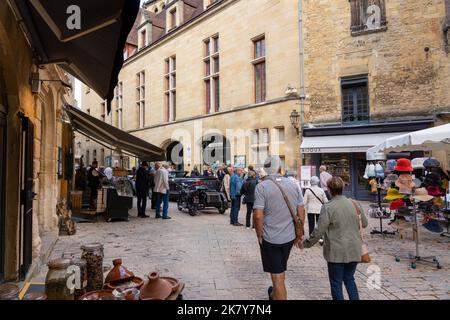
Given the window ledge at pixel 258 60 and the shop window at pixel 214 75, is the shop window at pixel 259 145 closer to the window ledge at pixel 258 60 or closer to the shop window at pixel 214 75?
the window ledge at pixel 258 60

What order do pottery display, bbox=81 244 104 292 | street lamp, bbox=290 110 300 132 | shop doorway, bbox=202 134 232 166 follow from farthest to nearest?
1. shop doorway, bbox=202 134 232 166
2. street lamp, bbox=290 110 300 132
3. pottery display, bbox=81 244 104 292

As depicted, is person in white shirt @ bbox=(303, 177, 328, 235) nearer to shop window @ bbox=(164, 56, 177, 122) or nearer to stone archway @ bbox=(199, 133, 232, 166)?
stone archway @ bbox=(199, 133, 232, 166)

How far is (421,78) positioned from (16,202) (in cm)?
1431

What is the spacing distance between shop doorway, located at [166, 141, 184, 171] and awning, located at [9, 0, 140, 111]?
18714 millimetres

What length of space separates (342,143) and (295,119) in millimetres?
2296

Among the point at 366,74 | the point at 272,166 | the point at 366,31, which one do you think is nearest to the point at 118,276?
the point at 272,166

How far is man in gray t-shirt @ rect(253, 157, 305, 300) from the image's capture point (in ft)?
11.8

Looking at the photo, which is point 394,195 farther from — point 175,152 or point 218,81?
point 175,152

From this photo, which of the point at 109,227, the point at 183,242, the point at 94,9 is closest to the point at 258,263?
the point at 183,242

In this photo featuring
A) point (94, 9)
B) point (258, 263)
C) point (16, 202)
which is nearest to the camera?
point (94, 9)

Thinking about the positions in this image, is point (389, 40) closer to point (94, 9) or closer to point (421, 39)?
point (421, 39)

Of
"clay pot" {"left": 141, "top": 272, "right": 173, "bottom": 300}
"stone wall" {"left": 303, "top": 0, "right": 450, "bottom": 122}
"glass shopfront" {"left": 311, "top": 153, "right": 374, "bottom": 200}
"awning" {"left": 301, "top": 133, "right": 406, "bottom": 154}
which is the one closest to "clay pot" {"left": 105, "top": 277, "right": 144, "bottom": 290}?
"clay pot" {"left": 141, "top": 272, "right": 173, "bottom": 300}

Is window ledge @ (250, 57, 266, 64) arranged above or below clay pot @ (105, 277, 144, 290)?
above

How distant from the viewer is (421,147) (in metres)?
9.08
